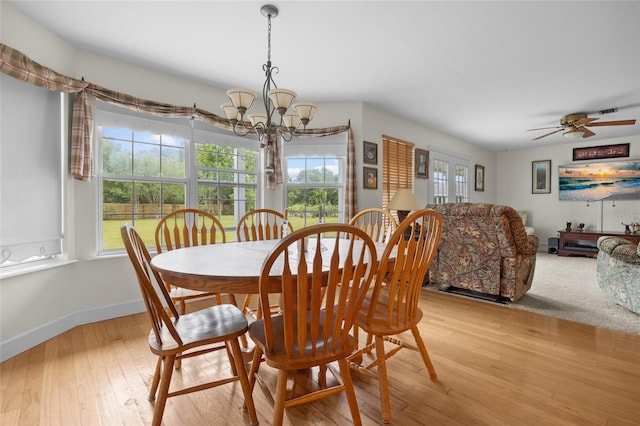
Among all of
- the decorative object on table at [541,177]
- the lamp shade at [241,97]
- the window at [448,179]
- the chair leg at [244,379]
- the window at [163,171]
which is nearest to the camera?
the chair leg at [244,379]

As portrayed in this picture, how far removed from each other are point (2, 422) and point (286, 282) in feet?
5.32

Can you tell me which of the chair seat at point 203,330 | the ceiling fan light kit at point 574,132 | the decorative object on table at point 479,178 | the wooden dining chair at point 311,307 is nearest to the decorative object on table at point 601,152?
the decorative object on table at point 479,178

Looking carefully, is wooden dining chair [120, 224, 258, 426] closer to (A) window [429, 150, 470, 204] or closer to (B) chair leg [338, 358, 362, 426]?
(B) chair leg [338, 358, 362, 426]

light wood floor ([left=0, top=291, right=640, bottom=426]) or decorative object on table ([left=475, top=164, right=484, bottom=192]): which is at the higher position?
decorative object on table ([left=475, top=164, right=484, bottom=192])

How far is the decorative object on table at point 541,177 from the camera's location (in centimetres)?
710

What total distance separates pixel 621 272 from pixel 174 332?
152 inches

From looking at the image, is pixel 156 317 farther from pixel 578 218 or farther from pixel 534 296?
pixel 578 218

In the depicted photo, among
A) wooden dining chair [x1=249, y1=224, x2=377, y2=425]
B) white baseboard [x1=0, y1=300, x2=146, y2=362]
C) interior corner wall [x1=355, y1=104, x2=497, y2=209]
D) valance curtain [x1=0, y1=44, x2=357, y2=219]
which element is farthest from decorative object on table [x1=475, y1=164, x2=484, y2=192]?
white baseboard [x1=0, y1=300, x2=146, y2=362]

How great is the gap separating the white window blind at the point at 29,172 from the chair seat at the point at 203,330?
5.39 feet

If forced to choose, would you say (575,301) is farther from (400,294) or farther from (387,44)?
(387,44)

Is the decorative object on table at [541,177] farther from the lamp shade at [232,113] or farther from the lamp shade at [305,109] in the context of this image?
the lamp shade at [232,113]

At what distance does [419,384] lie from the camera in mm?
1790

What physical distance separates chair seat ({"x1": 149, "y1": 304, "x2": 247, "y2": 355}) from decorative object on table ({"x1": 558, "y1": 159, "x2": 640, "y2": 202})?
25.9ft

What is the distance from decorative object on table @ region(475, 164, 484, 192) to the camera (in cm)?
715
